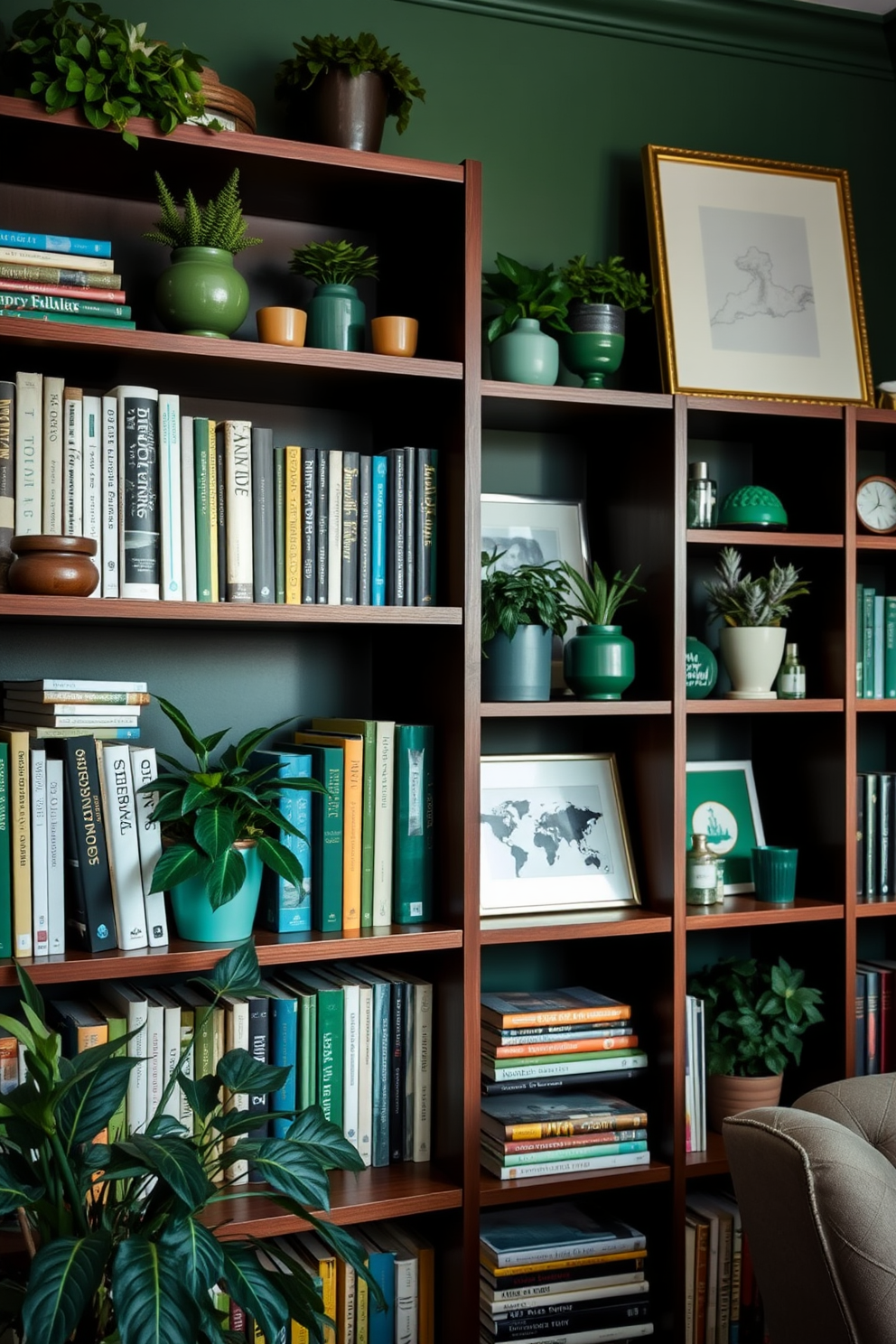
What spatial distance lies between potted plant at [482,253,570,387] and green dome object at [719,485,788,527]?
0.42 metres

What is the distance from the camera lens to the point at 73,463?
1.86 metres

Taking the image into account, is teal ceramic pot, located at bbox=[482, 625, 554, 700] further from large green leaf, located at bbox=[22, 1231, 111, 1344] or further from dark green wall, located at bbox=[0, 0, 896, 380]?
large green leaf, located at bbox=[22, 1231, 111, 1344]

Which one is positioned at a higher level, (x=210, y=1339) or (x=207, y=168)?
(x=207, y=168)

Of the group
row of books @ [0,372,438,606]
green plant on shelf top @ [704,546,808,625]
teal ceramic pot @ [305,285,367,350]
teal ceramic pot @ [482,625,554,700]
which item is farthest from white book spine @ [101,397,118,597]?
green plant on shelf top @ [704,546,808,625]

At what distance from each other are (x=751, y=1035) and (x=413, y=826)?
79 cm

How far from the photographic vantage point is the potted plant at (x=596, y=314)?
2252 millimetres

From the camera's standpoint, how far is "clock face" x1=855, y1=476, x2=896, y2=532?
2.46 m

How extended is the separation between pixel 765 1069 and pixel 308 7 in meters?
2.11

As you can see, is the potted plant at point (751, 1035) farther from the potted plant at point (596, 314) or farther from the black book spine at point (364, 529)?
the potted plant at point (596, 314)

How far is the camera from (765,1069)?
235cm

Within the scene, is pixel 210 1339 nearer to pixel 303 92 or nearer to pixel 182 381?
pixel 182 381

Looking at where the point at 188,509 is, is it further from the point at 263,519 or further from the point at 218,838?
the point at 218,838

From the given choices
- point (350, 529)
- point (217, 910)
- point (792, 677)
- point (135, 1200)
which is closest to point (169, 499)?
point (350, 529)

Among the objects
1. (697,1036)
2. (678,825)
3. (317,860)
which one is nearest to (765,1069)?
(697,1036)
